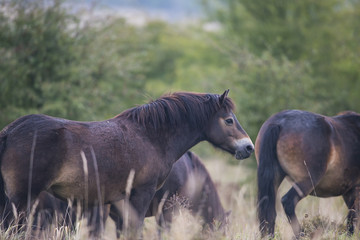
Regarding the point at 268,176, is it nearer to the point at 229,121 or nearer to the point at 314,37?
the point at 229,121

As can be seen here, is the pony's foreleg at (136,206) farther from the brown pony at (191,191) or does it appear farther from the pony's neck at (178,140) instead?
the brown pony at (191,191)

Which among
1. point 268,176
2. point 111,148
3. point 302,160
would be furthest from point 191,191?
point 111,148

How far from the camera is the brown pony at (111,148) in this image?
4605mm

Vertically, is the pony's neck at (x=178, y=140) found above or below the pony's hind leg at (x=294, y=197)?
above

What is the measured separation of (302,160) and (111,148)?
2851 mm

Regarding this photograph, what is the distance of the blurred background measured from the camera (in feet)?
34.6

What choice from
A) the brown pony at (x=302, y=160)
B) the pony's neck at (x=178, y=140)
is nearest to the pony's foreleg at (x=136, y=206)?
the pony's neck at (x=178, y=140)

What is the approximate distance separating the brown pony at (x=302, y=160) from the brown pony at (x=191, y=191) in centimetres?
92

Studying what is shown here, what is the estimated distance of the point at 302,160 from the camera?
6324mm

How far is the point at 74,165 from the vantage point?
480 centimetres

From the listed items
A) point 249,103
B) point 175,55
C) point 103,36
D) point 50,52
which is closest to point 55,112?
point 50,52

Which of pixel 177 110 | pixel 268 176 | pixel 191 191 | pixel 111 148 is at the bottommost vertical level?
Result: pixel 191 191

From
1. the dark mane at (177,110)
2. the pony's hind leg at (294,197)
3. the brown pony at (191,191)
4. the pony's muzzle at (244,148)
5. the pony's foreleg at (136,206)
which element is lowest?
the brown pony at (191,191)

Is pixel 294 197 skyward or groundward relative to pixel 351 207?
A: skyward
